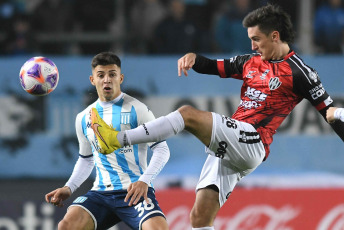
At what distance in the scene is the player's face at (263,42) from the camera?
5543mm

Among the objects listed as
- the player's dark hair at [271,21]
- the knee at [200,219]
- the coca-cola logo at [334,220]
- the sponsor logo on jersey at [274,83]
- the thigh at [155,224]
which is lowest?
the coca-cola logo at [334,220]

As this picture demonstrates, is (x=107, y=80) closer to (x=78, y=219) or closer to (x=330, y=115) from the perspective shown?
(x=78, y=219)

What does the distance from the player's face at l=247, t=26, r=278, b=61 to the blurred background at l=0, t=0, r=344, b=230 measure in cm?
341

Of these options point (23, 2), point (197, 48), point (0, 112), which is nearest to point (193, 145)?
point (197, 48)

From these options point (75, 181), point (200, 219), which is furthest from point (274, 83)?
point (75, 181)

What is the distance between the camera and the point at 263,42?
218 inches

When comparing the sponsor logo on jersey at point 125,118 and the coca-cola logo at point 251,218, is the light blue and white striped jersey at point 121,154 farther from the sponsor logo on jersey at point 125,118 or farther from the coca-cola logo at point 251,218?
the coca-cola logo at point 251,218

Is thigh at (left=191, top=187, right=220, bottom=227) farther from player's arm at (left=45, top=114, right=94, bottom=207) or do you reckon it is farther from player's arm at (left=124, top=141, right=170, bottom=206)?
player's arm at (left=45, top=114, right=94, bottom=207)

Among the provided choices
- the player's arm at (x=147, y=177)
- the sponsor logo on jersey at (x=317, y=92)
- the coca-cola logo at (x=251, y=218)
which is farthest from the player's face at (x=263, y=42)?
the coca-cola logo at (x=251, y=218)

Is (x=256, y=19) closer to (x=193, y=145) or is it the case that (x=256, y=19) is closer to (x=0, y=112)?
(x=193, y=145)

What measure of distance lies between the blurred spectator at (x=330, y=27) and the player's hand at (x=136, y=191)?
18.3ft

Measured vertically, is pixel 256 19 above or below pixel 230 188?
above

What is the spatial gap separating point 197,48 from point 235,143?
4.68 m

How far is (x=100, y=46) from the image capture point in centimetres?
1020
